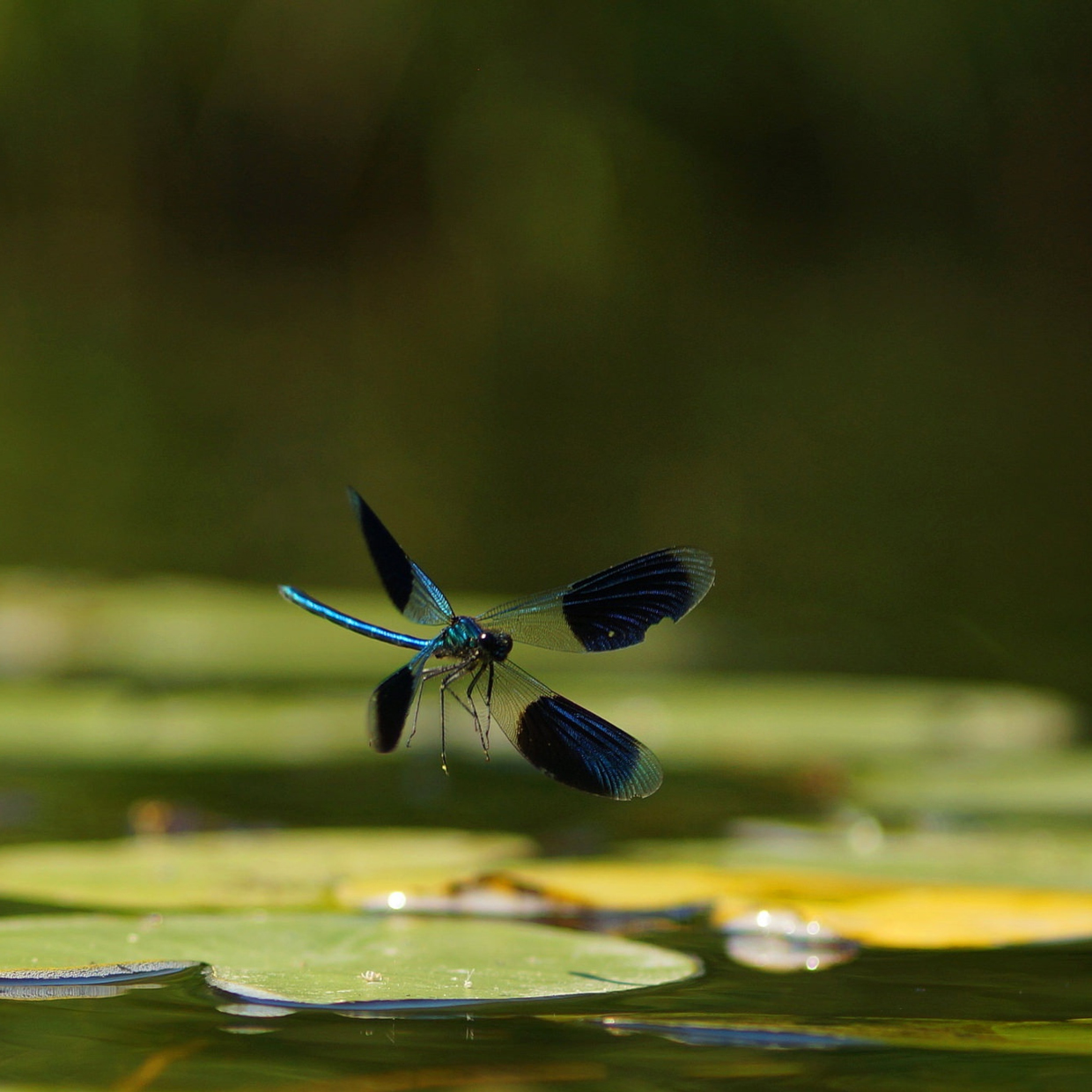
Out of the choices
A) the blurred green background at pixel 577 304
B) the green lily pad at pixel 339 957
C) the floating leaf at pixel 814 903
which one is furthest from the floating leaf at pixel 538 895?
the blurred green background at pixel 577 304

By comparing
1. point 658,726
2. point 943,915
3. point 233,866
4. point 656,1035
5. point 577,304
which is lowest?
point 656,1035

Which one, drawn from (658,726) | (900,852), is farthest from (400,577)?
(658,726)

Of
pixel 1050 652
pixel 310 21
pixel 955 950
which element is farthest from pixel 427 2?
pixel 955 950

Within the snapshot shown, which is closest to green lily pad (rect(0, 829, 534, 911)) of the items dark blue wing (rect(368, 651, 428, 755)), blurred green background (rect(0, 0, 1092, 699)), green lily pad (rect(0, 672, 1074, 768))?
dark blue wing (rect(368, 651, 428, 755))

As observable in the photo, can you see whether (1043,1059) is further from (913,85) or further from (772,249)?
(772,249)

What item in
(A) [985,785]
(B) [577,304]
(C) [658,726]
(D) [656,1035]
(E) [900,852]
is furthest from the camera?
(B) [577,304]

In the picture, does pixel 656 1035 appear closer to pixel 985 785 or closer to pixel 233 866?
pixel 233 866

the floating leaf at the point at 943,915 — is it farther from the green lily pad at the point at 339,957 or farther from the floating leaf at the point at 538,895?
the green lily pad at the point at 339,957
